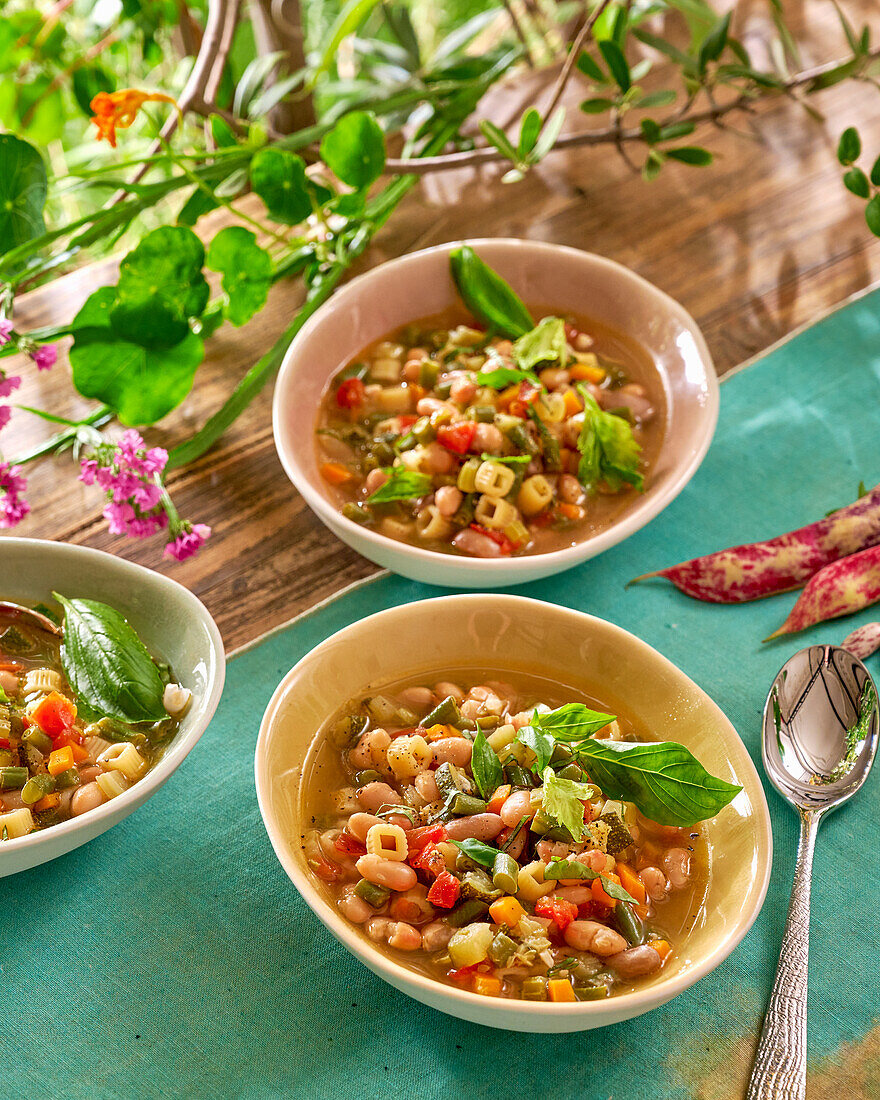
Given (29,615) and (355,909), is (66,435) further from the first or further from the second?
(355,909)

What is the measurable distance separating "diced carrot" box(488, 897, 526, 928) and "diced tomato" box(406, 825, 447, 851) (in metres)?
0.14

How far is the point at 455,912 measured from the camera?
4.88ft

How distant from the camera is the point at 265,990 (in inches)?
61.7

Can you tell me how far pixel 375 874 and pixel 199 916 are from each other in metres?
0.38

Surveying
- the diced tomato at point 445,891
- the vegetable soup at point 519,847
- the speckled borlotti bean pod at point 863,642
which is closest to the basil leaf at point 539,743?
the vegetable soup at point 519,847

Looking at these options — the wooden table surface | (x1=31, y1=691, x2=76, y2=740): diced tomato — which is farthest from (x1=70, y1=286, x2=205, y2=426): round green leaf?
(x1=31, y1=691, x2=76, y2=740): diced tomato

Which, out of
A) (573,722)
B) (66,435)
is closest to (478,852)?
(573,722)

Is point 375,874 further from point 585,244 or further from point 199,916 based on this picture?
point 585,244

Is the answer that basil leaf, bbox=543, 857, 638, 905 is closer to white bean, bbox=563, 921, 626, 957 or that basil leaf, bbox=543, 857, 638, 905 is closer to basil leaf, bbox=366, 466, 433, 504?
white bean, bbox=563, 921, 626, 957

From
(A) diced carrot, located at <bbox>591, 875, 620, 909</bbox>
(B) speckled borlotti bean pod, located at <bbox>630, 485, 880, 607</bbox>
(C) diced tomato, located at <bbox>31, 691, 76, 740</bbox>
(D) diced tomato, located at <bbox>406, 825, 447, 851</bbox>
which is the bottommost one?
(B) speckled borlotti bean pod, located at <bbox>630, 485, 880, 607</bbox>

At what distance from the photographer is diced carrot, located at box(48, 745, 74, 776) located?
5.36 feet

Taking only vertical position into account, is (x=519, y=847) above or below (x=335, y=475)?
below

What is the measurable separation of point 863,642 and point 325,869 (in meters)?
1.22

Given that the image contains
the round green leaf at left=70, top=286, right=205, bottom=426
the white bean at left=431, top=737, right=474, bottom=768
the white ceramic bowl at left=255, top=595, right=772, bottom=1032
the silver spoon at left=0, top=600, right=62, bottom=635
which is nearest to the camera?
the white ceramic bowl at left=255, top=595, right=772, bottom=1032
